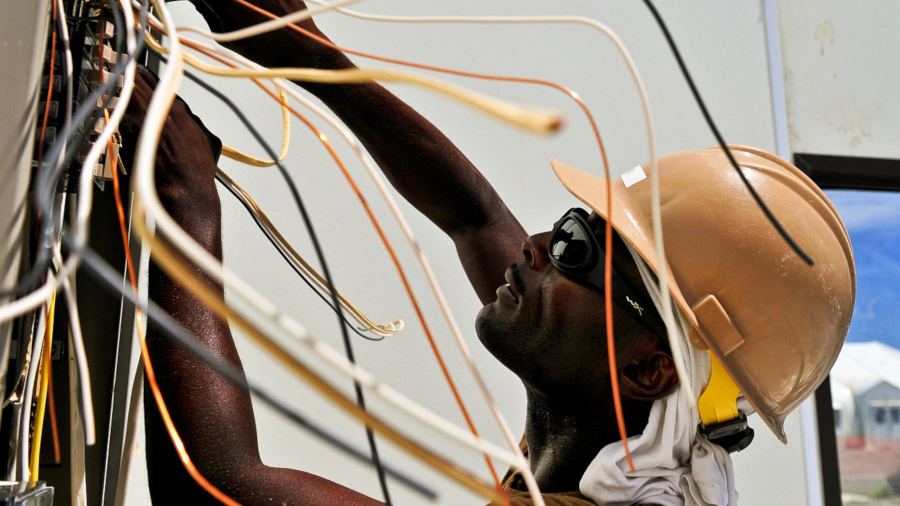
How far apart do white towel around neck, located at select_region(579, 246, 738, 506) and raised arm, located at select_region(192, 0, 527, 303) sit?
30 cm

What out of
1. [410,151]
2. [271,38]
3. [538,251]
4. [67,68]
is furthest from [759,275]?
[67,68]

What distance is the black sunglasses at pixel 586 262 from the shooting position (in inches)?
34.1

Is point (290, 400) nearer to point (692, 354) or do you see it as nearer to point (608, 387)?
point (608, 387)

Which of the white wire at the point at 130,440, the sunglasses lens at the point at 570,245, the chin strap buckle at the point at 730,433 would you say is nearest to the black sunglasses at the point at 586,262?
the sunglasses lens at the point at 570,245

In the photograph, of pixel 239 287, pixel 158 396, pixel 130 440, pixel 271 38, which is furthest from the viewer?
pixel 271 38

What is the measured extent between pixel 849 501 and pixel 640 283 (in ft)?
4.13

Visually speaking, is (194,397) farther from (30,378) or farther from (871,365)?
(871,365)

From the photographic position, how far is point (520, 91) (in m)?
1.52

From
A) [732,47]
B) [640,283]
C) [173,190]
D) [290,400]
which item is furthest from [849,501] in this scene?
[173,190]

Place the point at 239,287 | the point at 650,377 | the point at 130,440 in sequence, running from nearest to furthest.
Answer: the point at 239,287 → the point at 130,440 → the point at 650,377

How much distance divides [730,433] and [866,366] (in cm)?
122

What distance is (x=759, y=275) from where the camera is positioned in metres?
0.80

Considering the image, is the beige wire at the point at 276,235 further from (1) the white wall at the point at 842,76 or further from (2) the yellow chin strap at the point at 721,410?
(1) the white wall at the point at 842,76

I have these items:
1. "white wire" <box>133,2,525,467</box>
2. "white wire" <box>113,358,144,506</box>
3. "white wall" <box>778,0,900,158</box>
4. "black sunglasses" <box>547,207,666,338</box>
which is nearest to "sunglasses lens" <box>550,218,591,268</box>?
"black sunglasses" <box>547,207,666,338</box>
